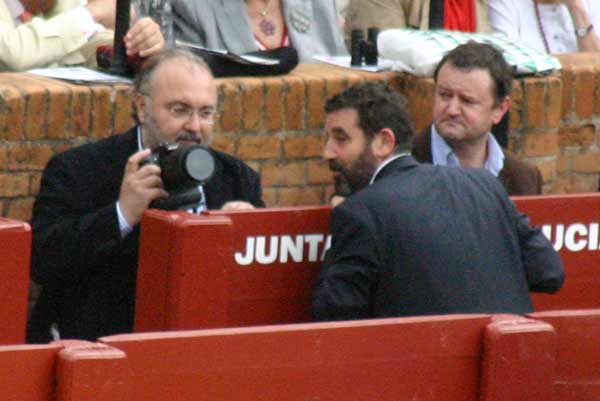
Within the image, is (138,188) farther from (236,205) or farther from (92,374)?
(92,374)

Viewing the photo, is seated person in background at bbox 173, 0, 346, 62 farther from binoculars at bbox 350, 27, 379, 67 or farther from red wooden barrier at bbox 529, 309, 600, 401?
red wooden barrier at bbox 529, 309, 600, 401

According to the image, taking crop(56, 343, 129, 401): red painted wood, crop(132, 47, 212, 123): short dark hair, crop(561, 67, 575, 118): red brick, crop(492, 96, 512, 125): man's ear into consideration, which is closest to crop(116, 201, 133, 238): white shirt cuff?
crop(132, 47, 212, 123): short dark hair

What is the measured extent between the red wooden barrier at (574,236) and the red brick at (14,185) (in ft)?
5.12

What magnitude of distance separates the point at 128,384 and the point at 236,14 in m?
2.99

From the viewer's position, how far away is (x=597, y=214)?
533 centimetres

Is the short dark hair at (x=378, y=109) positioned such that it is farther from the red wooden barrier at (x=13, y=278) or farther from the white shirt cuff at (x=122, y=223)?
the red wooden barrier at (x=13, y=278)

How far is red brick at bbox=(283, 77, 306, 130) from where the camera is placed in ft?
20.1

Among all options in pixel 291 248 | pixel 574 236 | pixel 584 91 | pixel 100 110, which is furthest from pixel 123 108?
pixel 584 91

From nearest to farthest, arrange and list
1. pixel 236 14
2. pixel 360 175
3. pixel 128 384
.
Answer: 1. pixel 128 384
2. pixel 360 175
3. pixel 236 14

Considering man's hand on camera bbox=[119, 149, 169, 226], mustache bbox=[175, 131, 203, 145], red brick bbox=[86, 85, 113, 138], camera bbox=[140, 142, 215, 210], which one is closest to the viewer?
camera bbox=[140, 142, 215, 210]

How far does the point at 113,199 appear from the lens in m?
5.20

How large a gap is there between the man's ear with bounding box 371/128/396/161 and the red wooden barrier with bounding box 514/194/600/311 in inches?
15.9

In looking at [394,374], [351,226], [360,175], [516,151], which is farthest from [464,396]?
[516,151]

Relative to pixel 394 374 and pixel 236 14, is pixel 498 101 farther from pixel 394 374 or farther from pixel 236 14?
pixel 394 374
